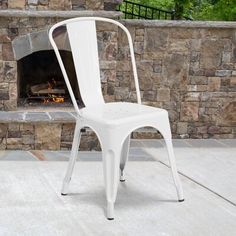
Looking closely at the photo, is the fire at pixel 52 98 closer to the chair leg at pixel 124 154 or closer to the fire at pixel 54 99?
the fire at pixel 54 99

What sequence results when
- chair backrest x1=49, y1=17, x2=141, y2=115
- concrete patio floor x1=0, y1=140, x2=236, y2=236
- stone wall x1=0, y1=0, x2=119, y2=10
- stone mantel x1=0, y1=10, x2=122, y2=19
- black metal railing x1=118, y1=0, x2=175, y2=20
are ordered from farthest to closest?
1. black metal railing x1=118, y1=0, x2=175, y2=20
2. stone wall x1=0, y1=0, x2=119, y2=10
3. stone mantel x1=0, y1=10, x2=122, y2=19
4. chair backrest x1=49, y1=17, x2=141, y2=115
5. concrete patio floor x1=0, y1=140, x2=236, y2=236

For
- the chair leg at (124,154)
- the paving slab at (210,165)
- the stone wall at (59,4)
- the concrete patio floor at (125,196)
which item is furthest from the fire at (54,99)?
the chair leg at (124,154)

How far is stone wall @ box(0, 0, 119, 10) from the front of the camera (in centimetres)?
361

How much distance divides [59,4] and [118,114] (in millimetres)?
1641

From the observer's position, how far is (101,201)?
2594mm

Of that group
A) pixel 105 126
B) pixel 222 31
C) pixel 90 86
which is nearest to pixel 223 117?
pixel 222 31

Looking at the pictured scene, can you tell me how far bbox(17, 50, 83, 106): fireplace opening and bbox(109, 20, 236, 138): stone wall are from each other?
589 millimetres

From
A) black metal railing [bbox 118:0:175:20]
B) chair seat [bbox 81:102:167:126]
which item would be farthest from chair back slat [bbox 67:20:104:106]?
black metal railing [bbox 118:0:175:20]

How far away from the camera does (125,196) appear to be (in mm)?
2688

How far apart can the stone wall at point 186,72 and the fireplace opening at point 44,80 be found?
0.59 m

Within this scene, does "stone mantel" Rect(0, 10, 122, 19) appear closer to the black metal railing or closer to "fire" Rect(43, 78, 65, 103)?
"fire" Rect(43, 78, 65, 103)

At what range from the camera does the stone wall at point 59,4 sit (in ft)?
11.9

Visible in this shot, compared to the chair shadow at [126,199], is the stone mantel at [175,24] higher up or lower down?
higher up

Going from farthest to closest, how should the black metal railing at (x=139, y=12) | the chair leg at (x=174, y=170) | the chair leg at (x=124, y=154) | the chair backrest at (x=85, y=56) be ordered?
the black metal railing at (x=139, y=12), the chair leg at (x=124, y=154), the chair backrest at (x=85, y=56), the chair leg at (x=174, y=170)
